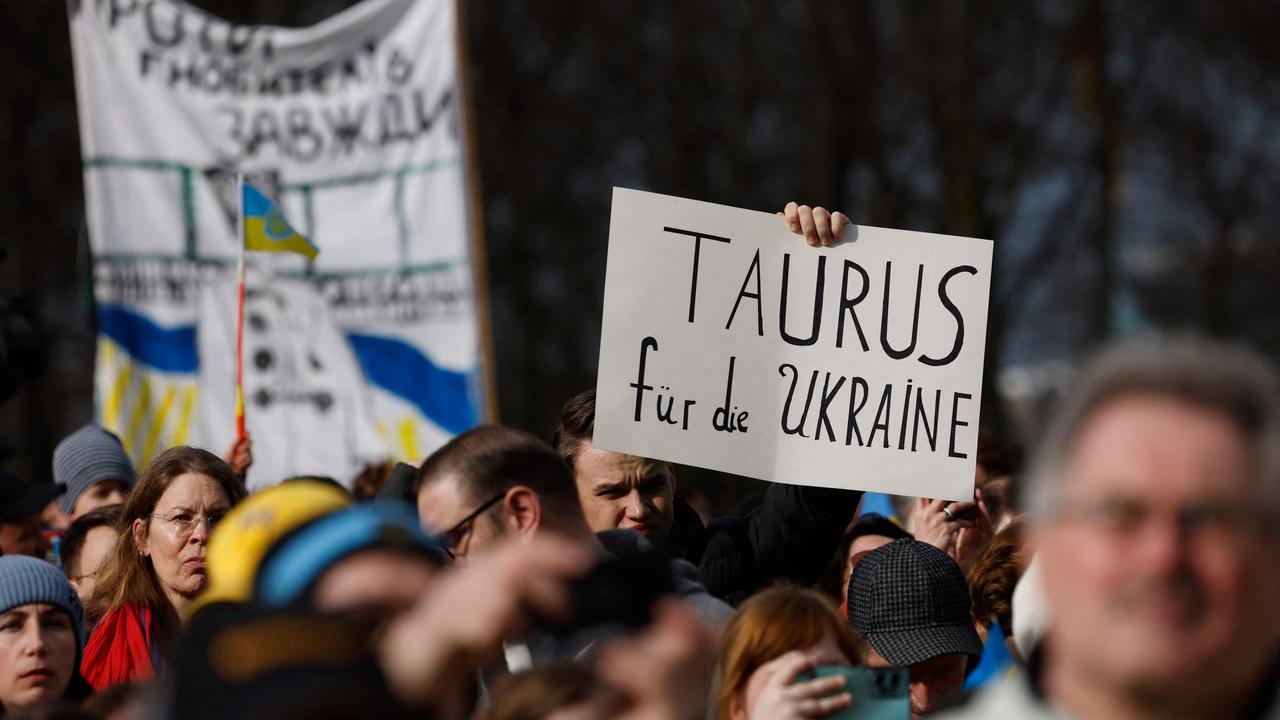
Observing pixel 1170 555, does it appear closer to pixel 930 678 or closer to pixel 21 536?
pixel 930 678

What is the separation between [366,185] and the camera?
8062 millimetres

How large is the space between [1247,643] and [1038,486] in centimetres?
24

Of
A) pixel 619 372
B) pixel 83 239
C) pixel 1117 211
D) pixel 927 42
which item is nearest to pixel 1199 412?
pixel 619 372

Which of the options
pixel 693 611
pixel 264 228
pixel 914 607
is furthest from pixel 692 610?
pixel 264 228

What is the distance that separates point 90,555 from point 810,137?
44.0 ft

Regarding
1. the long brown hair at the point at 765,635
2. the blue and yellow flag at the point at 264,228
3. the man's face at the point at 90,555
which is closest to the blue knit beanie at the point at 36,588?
the man's face at the point at 90,555

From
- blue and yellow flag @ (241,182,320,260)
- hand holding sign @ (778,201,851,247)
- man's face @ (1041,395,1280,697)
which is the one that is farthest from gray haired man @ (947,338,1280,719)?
blue and yellow flag @ (241,182,320,260)

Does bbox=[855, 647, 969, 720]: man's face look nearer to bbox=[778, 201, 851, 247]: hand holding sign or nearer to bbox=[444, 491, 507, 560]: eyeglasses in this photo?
bbox=[778, 201, 851, 247]: hand holding sign

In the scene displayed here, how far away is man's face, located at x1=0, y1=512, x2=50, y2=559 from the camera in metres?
5.55

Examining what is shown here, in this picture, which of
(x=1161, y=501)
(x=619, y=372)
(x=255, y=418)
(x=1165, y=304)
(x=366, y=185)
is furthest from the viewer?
(x=1165, y=304)

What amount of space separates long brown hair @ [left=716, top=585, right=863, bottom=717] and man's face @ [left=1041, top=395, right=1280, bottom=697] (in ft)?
4.27

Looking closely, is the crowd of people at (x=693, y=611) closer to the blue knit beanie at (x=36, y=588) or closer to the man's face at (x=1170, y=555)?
the man's face at (x=1170, y=555)

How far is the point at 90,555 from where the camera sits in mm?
5020

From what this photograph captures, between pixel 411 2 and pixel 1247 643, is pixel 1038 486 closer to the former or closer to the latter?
pixel 1247 643
